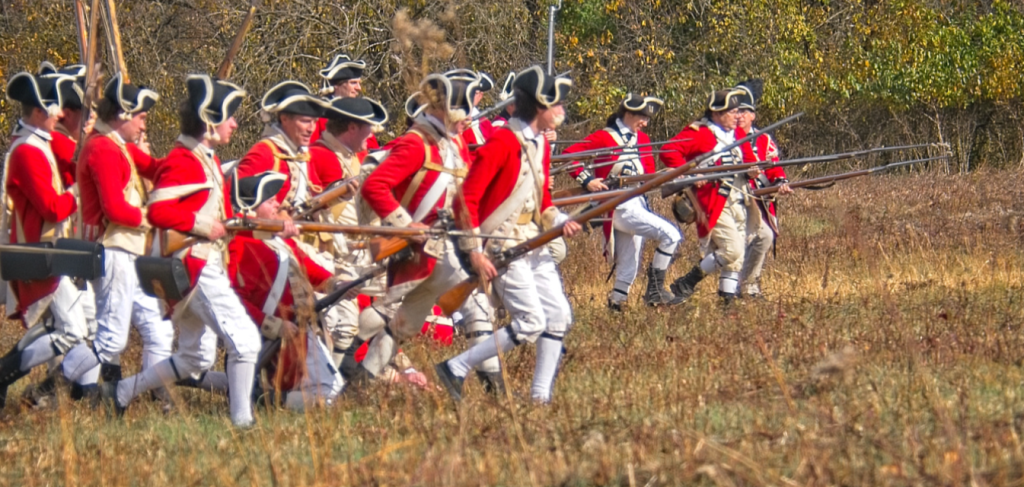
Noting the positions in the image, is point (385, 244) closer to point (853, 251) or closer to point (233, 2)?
point (853, 251)

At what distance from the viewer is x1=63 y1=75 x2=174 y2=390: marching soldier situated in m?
7.06

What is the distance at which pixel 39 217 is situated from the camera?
7.88 meters

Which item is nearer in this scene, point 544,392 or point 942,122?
point 544,392

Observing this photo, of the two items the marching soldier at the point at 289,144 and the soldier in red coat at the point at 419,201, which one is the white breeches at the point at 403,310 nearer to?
the soldier in red coat at the point at 419,201

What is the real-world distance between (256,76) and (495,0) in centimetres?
325

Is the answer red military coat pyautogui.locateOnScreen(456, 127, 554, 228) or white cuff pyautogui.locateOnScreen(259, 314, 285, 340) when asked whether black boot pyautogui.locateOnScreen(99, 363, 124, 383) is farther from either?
red military coat pyautogui.locateOnScreen(456, 127, 554, 228)

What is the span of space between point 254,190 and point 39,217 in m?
1.44

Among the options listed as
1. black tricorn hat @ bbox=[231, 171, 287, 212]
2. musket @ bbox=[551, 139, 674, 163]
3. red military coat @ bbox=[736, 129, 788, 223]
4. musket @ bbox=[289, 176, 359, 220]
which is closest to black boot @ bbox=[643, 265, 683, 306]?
red military coat @ bbox=[736, 129, 788, 223]

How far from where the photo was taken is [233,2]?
19.0 m

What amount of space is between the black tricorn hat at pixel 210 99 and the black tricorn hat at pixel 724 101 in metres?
5.17

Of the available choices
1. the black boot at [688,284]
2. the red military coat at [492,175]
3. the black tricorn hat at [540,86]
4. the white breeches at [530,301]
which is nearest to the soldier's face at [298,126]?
the red military coat at [492,175]

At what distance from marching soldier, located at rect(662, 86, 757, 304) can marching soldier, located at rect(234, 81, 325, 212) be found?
3830 mm

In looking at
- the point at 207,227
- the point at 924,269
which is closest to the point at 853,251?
the point at 924,269

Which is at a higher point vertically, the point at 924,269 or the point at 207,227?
the point at 207,227
